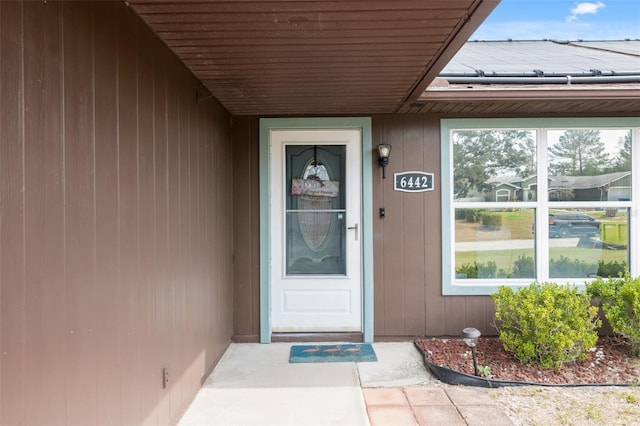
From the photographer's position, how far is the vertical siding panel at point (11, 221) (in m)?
1.07

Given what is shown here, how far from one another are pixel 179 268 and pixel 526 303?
2.46 m

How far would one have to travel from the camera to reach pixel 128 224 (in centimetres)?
176

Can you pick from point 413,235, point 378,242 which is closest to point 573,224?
point 413,235

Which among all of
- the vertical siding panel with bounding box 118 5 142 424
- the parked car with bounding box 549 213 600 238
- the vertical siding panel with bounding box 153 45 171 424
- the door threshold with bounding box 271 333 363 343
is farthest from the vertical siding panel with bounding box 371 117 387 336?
the vertical siding panel with bounding box 118 5 142 424

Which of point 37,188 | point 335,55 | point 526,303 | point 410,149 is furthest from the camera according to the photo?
point 410,149

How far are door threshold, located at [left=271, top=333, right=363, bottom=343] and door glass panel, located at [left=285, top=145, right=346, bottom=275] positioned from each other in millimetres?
578

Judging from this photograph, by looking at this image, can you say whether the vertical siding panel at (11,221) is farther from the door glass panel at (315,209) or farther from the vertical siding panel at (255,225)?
the door glass panel at (315,209)

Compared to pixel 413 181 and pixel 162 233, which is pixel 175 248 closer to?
pixel 162 233

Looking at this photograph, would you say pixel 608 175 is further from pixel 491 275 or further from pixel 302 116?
pixel 302 116

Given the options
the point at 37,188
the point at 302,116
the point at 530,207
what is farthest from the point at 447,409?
the point at 302,116

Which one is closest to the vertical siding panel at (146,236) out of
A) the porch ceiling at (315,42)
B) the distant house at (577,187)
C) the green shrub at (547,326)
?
the porch ceiling at (315,42)

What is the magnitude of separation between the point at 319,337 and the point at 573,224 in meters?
2.61

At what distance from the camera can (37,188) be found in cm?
A: 120

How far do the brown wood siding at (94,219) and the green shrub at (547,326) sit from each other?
2.35 metres
